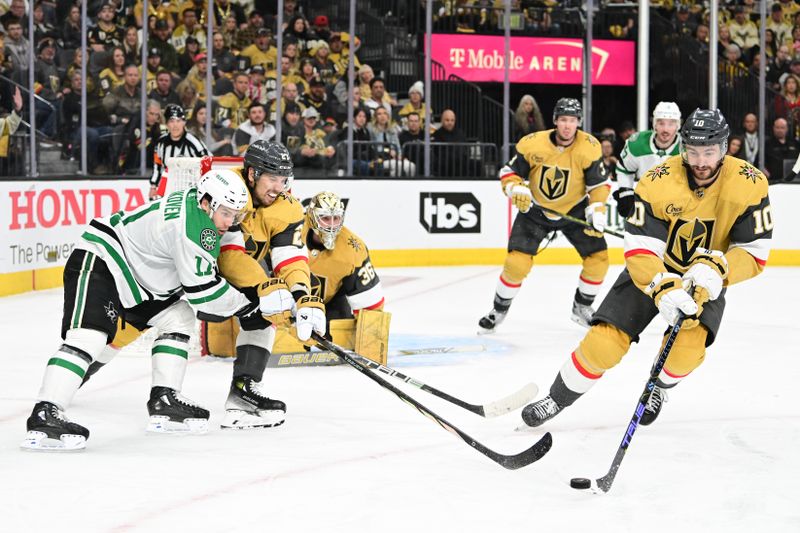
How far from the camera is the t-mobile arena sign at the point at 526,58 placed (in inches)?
436

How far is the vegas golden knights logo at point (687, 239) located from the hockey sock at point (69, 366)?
173 centimetres

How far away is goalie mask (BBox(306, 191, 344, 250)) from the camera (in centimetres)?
496

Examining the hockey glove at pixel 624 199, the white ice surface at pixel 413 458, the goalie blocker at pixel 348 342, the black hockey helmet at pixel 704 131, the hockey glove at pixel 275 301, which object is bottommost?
the white ice surface at pixel 413 458

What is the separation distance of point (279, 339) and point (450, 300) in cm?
263

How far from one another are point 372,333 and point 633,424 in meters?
1.84

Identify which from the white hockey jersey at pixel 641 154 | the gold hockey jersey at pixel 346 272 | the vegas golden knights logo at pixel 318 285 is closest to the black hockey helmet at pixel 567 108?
the white hockey jersey at pixel 641 154

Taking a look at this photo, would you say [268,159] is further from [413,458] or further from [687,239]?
[687,239]

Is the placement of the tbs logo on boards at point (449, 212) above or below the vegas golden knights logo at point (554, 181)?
below

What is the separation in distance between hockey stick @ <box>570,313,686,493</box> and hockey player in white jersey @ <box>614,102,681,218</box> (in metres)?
2.72

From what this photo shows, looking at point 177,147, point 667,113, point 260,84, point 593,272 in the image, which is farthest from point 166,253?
point 260,84

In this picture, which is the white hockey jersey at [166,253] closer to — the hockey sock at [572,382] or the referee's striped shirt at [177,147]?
the hockey sock at [572,382]

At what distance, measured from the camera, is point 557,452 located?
3588 millimetres

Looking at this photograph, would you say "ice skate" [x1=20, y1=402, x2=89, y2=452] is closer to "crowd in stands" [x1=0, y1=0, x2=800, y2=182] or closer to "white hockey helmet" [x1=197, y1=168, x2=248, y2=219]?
"white hockey helmet" [x1=197, y1=168, x2=248, y2=219]

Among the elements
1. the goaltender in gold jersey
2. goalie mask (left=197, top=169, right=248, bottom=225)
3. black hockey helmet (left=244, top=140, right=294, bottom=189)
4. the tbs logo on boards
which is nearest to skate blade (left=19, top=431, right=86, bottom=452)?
goalie mask (left=197, top=169, right=248, bottom=225)
